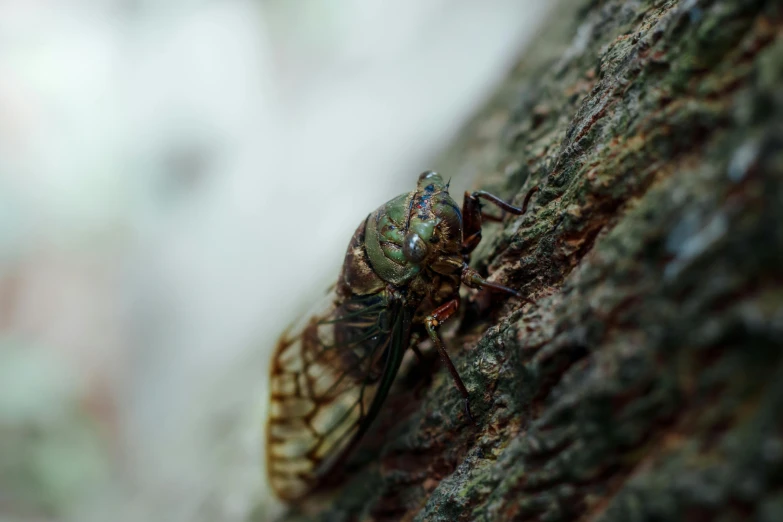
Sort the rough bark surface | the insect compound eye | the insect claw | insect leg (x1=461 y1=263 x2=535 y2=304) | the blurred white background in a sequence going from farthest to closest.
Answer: the blurred white background < the insect compound eye < insect leg (x1=461 y1=263 x2=535 y2=304) < the insect claw < the rough bark surface

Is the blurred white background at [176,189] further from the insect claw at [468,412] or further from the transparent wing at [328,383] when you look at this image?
the insect claw at [468,412]

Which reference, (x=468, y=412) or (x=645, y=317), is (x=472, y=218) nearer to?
(x=468, y=412)

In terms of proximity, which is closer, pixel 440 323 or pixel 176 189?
pixel 440 323

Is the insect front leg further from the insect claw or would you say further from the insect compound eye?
the insect claw

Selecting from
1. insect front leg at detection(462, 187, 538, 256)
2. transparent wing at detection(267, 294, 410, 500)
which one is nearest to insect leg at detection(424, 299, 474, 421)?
transparent wing at detection(267, 294, 410, 500)

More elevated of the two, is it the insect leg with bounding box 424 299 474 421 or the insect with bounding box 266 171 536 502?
the insect with bounding box 266 171 536 502

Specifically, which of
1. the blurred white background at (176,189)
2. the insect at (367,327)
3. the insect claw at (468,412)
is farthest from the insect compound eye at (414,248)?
the blurred white background at (176,189)

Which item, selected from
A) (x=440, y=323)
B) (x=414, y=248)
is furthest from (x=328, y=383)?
(x=414, y=248)
